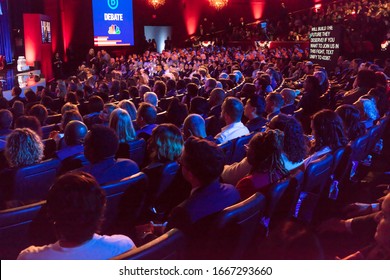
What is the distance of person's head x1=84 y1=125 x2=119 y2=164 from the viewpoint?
276cm

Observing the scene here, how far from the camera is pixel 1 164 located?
349 cm

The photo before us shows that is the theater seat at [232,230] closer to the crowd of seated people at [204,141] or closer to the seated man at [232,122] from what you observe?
the crowd of seated people at [204,141]

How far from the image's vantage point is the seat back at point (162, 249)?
4.84ft

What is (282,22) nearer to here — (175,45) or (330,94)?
(175,45)

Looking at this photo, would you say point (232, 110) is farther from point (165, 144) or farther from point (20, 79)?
point (20, 79)

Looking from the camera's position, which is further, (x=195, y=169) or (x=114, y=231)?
(x=114, y=231)

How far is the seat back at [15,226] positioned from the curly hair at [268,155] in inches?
48.2

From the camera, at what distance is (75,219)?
62.3 inches

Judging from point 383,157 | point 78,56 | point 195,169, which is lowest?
point 383,157

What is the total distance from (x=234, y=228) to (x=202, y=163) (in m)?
0.40

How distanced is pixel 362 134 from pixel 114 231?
7.12 feet

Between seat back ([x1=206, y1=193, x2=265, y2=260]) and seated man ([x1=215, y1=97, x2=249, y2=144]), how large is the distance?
2013 mm

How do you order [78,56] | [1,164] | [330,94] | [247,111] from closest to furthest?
1. [1,164]
2. [247,111]
3. [330,94]
4. [78,56]

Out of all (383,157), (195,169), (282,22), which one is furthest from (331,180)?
(282,22)
